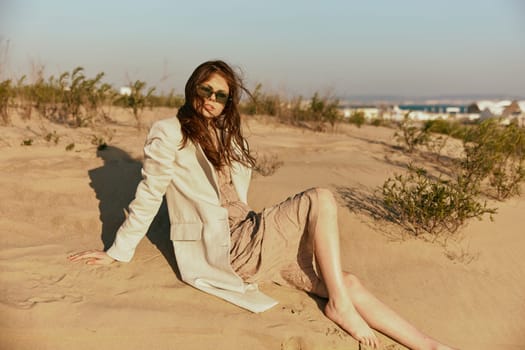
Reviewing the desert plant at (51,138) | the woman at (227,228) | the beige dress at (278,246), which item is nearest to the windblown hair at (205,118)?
the woman at (227,228)

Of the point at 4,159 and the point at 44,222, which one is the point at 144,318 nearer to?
the point at 44,222

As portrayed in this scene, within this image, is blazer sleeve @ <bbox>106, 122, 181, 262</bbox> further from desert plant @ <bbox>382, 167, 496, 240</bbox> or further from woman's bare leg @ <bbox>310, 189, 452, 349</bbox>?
desert plant @ <bbox>382, 167, 496, 240</bbox>

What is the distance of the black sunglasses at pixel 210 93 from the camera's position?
309 cm

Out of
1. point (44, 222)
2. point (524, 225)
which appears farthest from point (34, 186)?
point (524, 225)

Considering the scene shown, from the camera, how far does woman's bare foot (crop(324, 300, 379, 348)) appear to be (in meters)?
2.69

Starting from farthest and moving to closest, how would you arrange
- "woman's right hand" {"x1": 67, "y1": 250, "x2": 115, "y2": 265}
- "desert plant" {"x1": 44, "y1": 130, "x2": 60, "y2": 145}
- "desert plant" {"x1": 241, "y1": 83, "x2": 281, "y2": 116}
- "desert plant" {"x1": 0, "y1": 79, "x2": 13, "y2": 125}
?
"desert plant" {"x1": 241, "y1": 83, "x2": 281, "y2": 116}
"desert plant" {"x1": 0, "y1": 79, "x2": 13, "y2": 125}
"desert plant" {"x1": 44, "y1": 130, "x2": 60, "y2": 145}
"woman's right hand" {"x1": 67, "y1": 250, "x2": 115, "y2": 265}

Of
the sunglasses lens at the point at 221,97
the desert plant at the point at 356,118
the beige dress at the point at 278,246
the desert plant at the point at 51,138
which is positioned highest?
the sunglasses lens at the point at 221,97

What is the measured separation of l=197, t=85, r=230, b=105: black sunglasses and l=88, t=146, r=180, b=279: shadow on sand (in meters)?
1.15

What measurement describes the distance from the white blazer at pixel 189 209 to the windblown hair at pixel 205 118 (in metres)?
0.06

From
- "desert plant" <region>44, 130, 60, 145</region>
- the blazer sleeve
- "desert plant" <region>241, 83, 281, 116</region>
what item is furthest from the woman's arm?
"desert plant" <region>241, 83, 281, 116</region>

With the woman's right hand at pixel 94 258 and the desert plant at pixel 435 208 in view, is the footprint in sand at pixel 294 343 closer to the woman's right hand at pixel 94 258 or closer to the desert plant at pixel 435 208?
the woman's right hand at pixel 94 258

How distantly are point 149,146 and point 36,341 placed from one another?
3.96 ft

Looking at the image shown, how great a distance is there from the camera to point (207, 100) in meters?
3.13

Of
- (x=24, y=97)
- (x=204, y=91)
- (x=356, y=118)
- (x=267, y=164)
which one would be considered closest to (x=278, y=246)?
(x=204, y=91)
